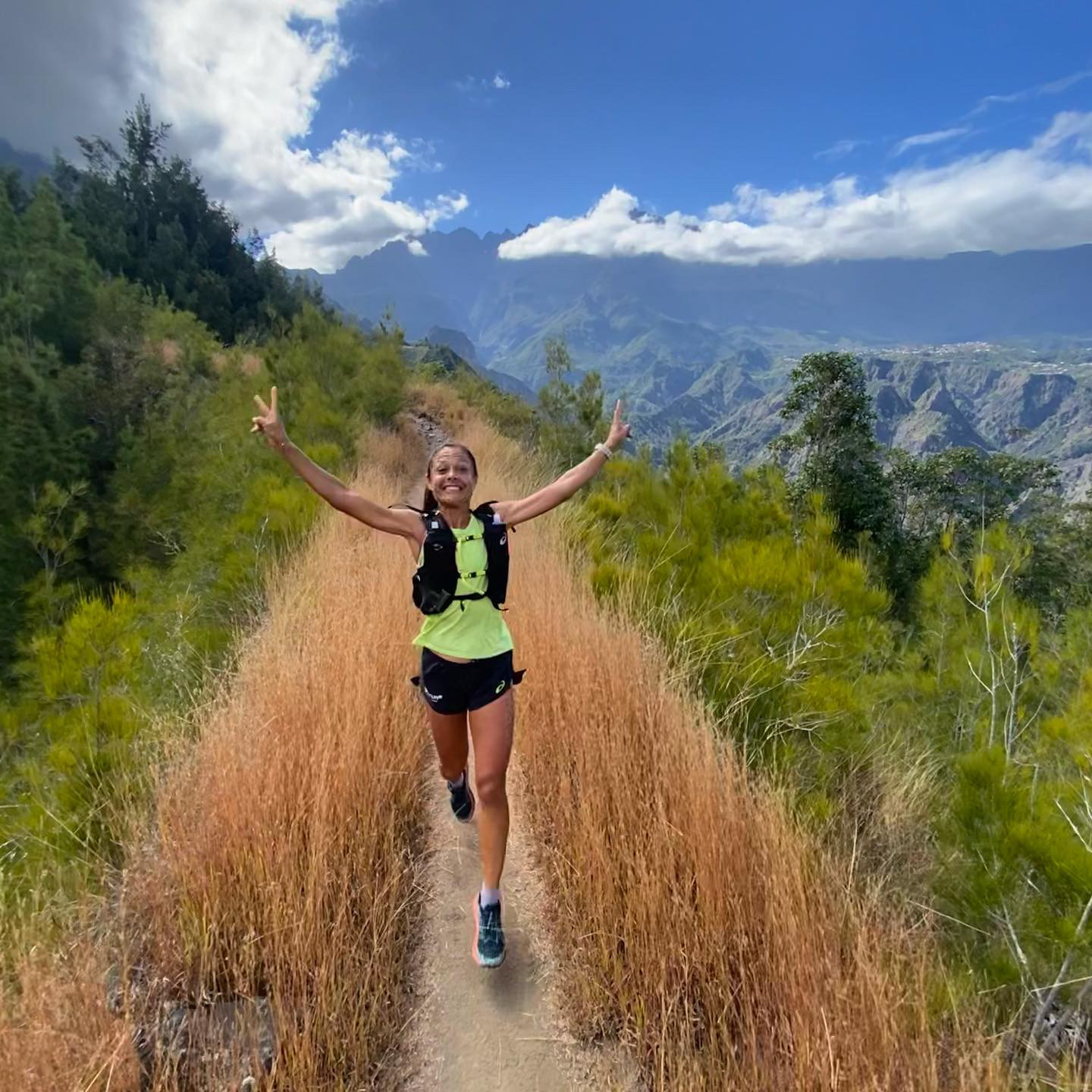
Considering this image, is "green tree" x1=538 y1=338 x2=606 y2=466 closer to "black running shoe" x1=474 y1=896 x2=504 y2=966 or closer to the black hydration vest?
the black hydration vest

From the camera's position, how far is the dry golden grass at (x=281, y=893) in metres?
1.46

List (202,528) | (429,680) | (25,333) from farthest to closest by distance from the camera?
1. (25,333)
2. (202,528)
3. (429,680)

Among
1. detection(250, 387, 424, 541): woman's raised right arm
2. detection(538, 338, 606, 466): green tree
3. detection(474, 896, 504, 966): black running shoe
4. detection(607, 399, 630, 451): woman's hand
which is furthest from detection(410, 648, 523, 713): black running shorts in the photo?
detection(538, 338, 606, 466): green tree

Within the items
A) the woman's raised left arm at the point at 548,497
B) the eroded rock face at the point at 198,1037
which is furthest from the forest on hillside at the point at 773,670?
the woman's raised left arm at the point at 548,497

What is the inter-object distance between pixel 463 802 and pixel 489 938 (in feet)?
2.50

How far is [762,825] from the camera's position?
6.53ft

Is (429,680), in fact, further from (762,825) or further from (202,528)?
(202,528)

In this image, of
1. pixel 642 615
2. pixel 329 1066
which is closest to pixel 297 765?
pixel 329 1066

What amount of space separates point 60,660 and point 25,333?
52.4 feet

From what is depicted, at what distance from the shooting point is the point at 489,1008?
1950 mm

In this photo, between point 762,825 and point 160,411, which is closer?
point 762,825

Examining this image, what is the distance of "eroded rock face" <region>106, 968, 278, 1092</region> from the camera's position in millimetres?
1480

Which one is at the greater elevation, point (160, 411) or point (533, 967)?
point (160, 411)

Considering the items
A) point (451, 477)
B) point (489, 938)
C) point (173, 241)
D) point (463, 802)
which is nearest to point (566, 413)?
point (463, 802)
